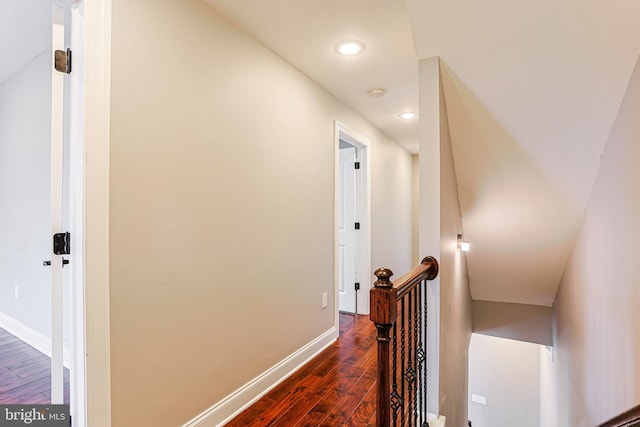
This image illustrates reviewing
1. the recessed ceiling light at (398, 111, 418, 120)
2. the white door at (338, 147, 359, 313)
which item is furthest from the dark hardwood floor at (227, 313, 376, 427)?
the recessed ceiling light at (398, 111, 418, 120)

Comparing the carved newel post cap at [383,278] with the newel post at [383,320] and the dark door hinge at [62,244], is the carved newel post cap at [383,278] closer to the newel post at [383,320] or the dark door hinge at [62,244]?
the newel post at [383,320]

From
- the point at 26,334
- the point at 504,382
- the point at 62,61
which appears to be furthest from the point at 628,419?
the point at 504,382

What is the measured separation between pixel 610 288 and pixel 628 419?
161 cm

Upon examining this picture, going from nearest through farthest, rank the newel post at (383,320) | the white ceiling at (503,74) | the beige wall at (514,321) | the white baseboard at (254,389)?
the newel post at (383,320)
the white ceiling at (503,74)
the white baseboard at (254,389)
the beige wall at (514,321)

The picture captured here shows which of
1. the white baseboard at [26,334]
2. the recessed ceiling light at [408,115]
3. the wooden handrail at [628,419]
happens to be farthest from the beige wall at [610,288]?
the white baseboard at [26,334]

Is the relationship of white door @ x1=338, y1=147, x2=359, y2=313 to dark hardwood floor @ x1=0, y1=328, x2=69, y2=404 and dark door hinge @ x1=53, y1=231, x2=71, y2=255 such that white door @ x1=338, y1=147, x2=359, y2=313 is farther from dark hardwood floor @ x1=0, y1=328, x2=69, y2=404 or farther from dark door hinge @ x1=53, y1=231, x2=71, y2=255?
dark door hinge @ x1=53, y1=231, x2=71, y2=255

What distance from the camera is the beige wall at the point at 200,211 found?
1.44m

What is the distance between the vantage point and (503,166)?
7.82 feet

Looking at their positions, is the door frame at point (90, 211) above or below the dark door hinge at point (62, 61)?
below

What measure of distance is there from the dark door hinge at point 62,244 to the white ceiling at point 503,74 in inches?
53.9

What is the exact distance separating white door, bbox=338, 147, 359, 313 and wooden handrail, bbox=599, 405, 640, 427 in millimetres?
3021

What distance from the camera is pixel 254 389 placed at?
2.08 metres

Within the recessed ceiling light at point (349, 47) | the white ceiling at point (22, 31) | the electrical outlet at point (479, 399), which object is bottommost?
the electrical outlet at point (479, 399)

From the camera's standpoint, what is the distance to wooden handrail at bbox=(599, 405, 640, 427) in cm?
66
